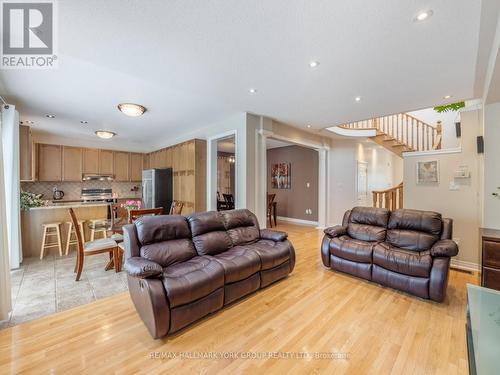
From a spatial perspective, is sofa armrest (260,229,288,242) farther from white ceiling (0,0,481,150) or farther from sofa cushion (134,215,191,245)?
white ceiling (0,0,481,150)

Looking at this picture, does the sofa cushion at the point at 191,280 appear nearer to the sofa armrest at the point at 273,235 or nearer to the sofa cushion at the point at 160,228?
the sofa cushion at the point at 160,228

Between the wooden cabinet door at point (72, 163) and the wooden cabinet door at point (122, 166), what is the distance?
898mm

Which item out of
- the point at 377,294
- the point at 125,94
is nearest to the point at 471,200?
the point at 377,294

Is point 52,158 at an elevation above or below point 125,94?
below

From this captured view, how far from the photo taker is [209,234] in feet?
9.27

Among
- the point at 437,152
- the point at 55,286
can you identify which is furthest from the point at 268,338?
the point at 437,152

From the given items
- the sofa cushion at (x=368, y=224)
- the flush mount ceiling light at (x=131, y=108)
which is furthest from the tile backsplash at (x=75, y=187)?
the sofa cushion at (x=368, y=224)

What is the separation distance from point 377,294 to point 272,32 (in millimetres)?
3131

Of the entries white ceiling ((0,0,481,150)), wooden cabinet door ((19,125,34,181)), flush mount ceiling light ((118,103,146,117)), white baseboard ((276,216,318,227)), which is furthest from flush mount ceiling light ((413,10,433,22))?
wooden cabinet door ((19,125,34,181))

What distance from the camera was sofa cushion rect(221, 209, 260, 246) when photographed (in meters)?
3.12

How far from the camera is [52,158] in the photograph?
5.73 meters

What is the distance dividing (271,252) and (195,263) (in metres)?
0.99

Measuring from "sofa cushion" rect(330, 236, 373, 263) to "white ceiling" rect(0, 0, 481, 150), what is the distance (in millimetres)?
2187

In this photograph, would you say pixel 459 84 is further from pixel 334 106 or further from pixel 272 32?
pixel 272 32
